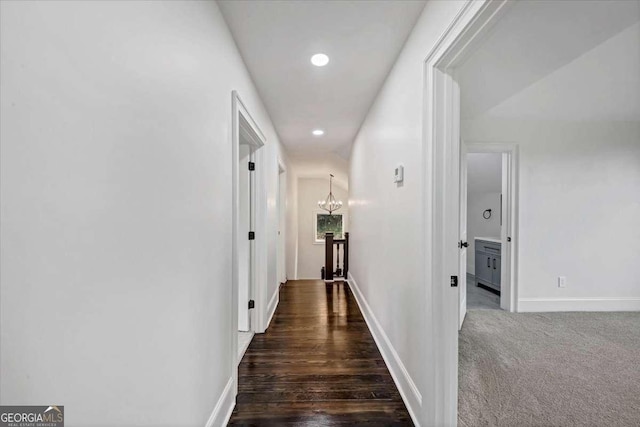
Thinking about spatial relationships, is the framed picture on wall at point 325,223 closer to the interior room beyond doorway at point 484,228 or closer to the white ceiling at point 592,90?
the interior room beyond doorway at point 484,228

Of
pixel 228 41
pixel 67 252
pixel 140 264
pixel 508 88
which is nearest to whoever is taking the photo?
pixel 67 252

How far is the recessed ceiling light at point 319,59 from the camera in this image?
2.02 meters

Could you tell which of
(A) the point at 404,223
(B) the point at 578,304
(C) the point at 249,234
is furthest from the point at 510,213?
(C) the point at 249,234

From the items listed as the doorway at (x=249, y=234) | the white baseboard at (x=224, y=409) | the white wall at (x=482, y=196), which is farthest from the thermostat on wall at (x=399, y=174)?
the white wall at (x=482, y=196)

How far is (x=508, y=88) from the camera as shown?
255cm

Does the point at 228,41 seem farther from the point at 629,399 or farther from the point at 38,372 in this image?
the point at 629,399

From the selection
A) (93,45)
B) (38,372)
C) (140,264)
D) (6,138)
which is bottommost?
(38,372)

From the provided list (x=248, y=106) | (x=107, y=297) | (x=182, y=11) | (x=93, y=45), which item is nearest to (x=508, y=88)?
(x=248, y=106)

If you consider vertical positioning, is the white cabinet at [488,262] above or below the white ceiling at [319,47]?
below

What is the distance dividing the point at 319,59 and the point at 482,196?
4.98m

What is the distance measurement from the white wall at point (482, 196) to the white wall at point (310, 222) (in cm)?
351

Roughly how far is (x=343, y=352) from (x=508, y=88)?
9.39 feet

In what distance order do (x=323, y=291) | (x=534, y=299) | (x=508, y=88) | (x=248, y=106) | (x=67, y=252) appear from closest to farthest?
(x=67, y=252) → (x=248, y=106) → (x=508, y=88) → (x=534, y=299) → (x=323, y=291)

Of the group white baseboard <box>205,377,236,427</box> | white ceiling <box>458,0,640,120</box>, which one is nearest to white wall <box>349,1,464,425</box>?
white ceiling <box>458,0,640,120</box>
